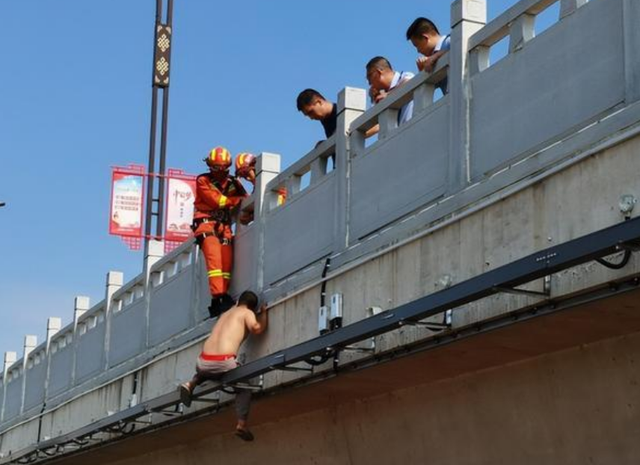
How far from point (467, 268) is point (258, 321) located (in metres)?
4.63

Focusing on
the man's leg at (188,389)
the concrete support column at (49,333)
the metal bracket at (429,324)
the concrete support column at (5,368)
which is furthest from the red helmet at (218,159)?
the concrete support column at (5,368)

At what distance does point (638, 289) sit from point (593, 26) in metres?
2.19

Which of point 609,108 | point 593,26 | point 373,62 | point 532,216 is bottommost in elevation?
point 532,216

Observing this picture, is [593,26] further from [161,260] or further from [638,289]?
[161,260]

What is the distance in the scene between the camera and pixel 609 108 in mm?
9680

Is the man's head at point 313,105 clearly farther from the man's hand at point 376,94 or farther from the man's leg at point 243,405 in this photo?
the man's leg at point 243,405

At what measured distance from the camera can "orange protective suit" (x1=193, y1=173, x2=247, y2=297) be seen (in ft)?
54.2

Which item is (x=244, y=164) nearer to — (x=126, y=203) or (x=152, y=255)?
(x=152, y=255)

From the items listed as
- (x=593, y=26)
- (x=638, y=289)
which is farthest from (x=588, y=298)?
(x=593, y=26)

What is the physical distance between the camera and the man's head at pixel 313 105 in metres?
14.7

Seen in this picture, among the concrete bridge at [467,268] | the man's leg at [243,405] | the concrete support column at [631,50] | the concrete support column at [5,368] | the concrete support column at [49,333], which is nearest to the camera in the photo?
the concrete support column at [631,50]

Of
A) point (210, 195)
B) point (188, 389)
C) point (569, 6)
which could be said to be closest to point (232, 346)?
point (188, 389)

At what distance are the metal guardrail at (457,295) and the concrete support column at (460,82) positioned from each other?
4.66ft

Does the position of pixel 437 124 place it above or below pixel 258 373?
above
